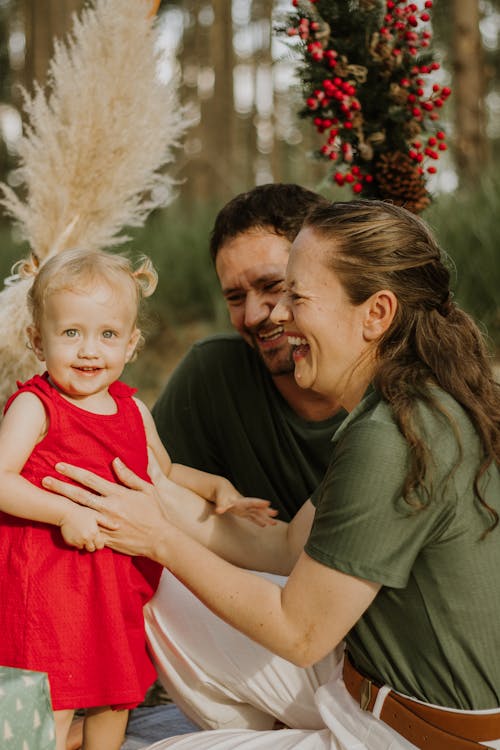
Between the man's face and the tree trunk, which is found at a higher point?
the tree trunk

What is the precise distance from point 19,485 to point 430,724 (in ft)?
3.12

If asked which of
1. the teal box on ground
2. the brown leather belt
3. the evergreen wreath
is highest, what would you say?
the evergreen wreath

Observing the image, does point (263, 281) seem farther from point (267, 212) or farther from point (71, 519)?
point (71, 519)

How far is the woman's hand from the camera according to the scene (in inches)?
75.5

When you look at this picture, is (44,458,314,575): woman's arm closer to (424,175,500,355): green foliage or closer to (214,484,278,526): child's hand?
(214,484,278,526): child's hand

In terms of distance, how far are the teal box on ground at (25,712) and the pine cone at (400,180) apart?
184 centimetres

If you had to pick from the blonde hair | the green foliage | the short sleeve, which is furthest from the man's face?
the green foliage

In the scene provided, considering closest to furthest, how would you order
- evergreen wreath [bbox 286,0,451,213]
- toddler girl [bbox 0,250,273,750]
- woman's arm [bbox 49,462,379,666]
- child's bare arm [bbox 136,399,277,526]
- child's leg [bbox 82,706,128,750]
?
woman's arm [bbox 49,462,379,666]
toddler girl [bbox 0,250,273,750]
child's leg [bbox 82,706,128,750]
child's bare arm [bbox 136,399,277,526]
evergreen wreath [bbox 286,0,451,213]

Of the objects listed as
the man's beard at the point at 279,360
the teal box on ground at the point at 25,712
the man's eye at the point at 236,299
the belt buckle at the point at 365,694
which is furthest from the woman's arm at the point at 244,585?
the man's eye at the point at 236,299

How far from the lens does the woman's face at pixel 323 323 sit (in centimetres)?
187

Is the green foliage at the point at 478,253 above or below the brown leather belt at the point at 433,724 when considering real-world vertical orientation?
above

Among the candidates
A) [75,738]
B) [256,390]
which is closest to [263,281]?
[256,390]

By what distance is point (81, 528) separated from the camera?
1893mm

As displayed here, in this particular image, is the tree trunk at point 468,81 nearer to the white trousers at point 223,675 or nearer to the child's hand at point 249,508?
the child's hand at point 249,508
